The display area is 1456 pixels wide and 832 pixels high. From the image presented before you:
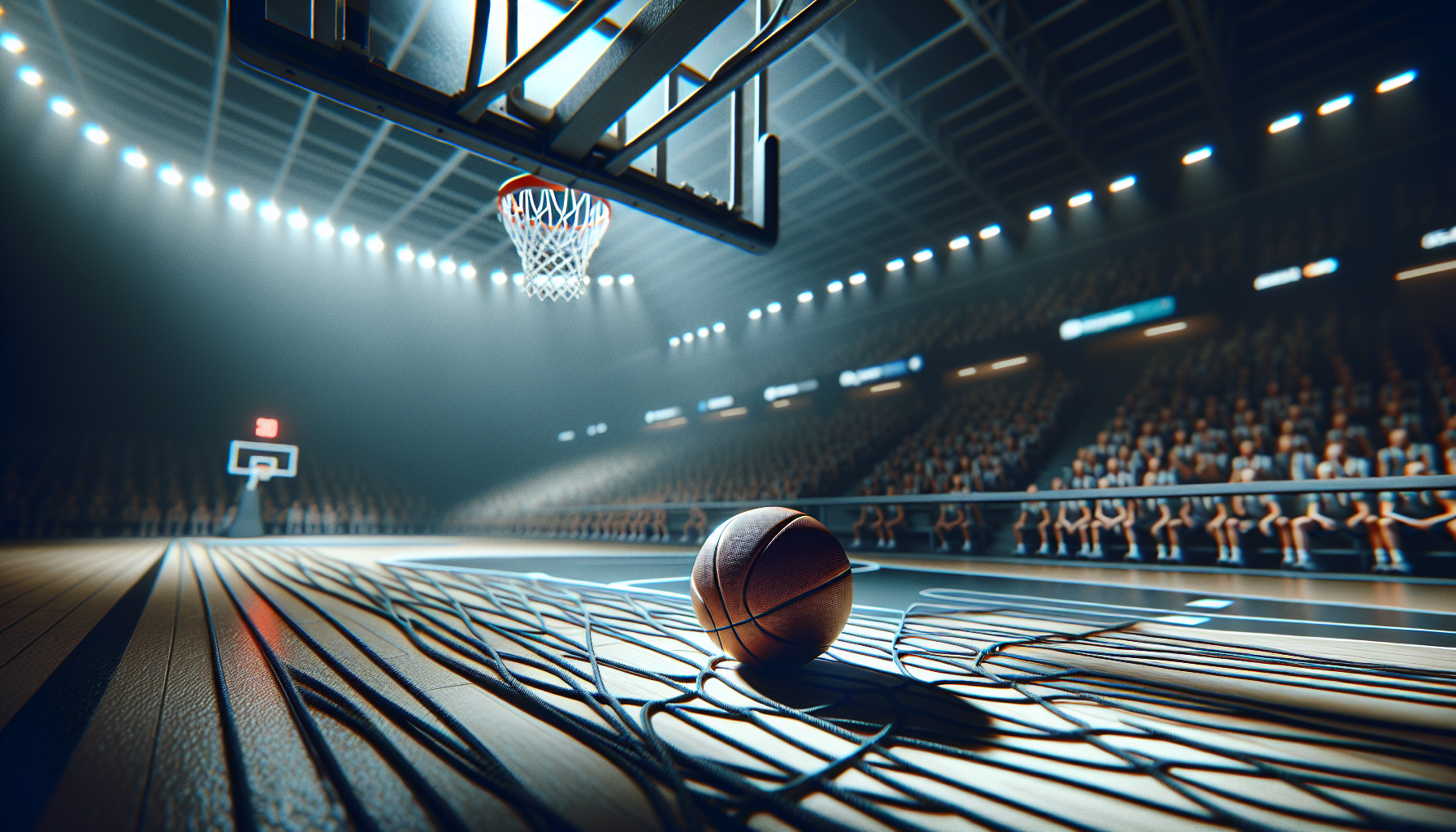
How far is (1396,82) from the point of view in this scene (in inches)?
357

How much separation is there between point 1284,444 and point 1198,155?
6.89m

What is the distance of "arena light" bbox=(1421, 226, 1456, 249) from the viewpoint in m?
8.30

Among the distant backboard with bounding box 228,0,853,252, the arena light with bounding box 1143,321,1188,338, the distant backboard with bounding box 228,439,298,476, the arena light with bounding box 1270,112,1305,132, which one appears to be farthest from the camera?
the distant backboard with bounding box 228,439,298,476

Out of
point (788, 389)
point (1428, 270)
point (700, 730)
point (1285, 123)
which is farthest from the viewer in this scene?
point (788, 389)

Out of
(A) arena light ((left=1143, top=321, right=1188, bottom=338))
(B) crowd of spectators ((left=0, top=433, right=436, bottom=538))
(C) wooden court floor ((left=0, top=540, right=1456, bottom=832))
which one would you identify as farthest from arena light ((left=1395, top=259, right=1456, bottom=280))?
(B) crowd of spectators ((left=0, top=433, right=436, bottom=538))

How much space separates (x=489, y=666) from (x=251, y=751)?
70 centimetres

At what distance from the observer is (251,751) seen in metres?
1.21

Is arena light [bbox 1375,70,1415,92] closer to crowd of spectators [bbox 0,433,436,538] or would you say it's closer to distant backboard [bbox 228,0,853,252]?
distant backboard [bbox 228,0,853,252]

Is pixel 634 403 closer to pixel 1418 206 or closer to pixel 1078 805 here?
pixel 1418 206

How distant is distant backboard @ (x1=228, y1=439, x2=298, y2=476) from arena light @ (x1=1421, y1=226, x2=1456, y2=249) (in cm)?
2119

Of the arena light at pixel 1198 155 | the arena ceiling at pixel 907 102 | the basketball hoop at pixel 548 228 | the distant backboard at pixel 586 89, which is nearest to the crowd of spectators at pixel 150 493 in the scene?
the arena ceiling at pixel 907 102

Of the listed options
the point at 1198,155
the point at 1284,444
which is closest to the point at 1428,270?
the point at 1198,155

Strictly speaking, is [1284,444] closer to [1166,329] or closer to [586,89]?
[1166,329]

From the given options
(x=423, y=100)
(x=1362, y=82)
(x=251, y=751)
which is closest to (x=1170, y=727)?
(x=251, y=751)
